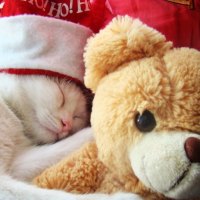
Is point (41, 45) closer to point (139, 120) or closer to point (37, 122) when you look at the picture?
point (37, 122)

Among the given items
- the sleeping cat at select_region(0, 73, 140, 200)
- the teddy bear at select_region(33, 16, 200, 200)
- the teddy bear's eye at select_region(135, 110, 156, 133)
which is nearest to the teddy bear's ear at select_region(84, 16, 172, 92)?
the teddy bear at select_region(33, 16, 200, 200)

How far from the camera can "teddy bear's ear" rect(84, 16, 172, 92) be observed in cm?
53

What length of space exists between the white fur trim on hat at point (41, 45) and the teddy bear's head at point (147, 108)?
232mm

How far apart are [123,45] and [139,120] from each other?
0.39 ft

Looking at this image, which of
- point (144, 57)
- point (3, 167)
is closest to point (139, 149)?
point (144, 57)

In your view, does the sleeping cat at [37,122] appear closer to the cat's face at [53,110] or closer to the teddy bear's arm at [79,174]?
the cat's face at [53,110]

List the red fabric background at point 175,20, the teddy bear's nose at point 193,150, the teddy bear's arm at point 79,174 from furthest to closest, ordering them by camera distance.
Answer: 1. the red fabric background at point 175,20
2. the teddy bear's arm at point 79,174
3. the teddy bear's nose at point 193,150

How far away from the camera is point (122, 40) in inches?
21.0

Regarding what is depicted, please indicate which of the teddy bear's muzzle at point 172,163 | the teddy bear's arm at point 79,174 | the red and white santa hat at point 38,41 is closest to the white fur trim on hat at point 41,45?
the red and white santa hat at point 38,41

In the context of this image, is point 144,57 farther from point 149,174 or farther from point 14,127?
point 14,127

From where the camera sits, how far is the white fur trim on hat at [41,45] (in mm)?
780

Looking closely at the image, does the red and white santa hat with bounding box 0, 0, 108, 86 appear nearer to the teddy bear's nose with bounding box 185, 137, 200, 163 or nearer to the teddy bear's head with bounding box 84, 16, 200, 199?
the teddy bear's head with bounding box 84, 16, 200, 199

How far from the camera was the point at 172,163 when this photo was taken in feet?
1.43

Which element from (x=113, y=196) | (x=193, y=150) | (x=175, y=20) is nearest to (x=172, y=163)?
(x=193, y=150)
